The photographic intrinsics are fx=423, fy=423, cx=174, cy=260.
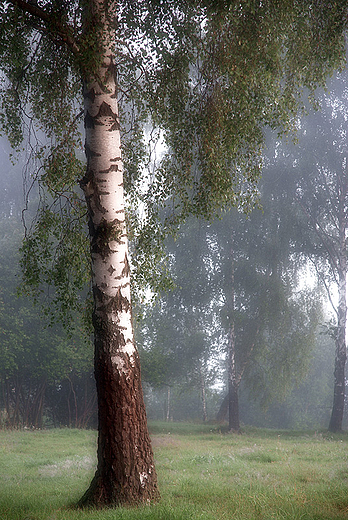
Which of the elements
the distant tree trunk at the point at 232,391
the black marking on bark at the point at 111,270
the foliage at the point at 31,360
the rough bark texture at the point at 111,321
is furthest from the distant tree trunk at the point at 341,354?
the black marking on bark at the point at 111,270

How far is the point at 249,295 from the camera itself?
23.5m

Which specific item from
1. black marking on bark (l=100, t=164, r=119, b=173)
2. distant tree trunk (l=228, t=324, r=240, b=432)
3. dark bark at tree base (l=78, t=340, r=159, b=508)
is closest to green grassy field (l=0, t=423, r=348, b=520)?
dark bark at tree base (l=78, t=340, r=159, b=508)

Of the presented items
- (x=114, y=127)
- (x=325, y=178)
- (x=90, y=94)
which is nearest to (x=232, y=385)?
(x=325, y=178)

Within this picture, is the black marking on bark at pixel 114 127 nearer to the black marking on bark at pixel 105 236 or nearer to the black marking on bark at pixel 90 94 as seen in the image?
the black marking on bark at pixel 90 94

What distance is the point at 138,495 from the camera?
16.9ft

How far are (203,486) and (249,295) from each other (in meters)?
17.4

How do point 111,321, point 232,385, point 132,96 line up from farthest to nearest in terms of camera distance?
point 232,385, point 132,96, point 111,321

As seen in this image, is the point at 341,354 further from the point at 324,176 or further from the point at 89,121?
the point at 89,121

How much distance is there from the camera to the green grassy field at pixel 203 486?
187 inches

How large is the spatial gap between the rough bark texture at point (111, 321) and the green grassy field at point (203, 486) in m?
0.46

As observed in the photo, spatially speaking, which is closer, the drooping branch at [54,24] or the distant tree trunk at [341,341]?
the drooping branch at [54,24]

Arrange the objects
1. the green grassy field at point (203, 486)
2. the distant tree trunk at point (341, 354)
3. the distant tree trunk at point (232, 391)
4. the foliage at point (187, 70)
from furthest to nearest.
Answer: the distant tree trunk at point (232, 391) < the distant tree trunk at point (341, 354) < the foliage at point (187, 70) < the green grassy field at point (203, 486)

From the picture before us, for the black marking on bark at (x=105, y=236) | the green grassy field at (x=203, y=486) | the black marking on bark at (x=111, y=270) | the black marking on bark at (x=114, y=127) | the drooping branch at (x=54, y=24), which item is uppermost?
the drooping branch at (x=54, y=24)

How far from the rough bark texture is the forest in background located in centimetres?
1478
